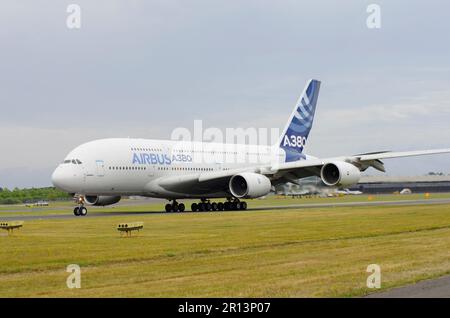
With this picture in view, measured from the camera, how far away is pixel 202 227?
3256cm

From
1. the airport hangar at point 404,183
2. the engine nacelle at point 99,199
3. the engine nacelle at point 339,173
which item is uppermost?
the engine nacelle at point 339,173

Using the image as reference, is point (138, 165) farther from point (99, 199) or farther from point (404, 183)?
point (404, 183)

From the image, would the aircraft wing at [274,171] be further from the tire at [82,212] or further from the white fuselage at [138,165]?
the tire at [82,212]

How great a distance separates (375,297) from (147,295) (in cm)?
411

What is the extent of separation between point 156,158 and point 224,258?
3142 cm

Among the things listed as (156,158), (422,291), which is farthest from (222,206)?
(422,291)

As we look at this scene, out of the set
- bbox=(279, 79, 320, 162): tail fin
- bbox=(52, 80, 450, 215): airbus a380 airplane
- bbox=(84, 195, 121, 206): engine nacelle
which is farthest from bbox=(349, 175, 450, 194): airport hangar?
bbox=(84, 195, 121, 206): engine nacelle

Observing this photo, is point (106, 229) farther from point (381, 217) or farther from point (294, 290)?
point (294, 290)

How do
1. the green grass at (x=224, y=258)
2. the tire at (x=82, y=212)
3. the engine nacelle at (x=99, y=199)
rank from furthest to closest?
the engine nacelle at (x=99, y=199)
the tire at (x=82, y=212)
the green grass at (x=224, y=258)

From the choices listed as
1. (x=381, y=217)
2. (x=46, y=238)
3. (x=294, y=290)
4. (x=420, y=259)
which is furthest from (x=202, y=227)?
(x=294, y=290)

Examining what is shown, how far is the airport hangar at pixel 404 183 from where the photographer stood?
164387mm

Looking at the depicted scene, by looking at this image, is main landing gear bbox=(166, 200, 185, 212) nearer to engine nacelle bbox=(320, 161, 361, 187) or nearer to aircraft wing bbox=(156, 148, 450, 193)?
aircraft wing bbox=(156, 148, 450, 193)

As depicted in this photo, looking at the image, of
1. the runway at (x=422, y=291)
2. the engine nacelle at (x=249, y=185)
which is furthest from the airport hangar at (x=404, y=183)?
the runway at (x=422, y=291)

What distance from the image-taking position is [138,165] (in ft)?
161
